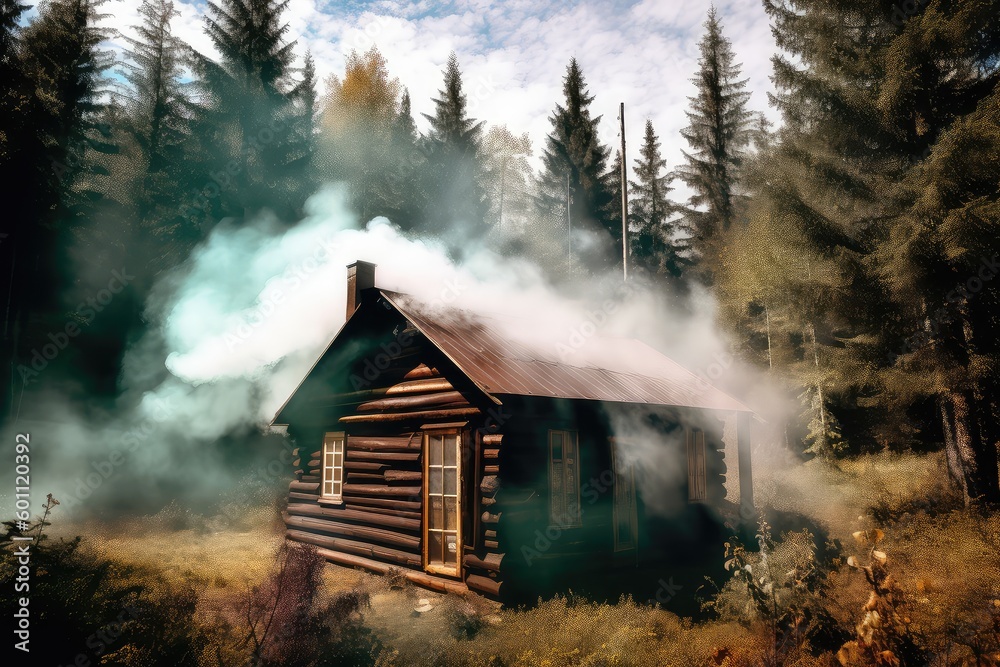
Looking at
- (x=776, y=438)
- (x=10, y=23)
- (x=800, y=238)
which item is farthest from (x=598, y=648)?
(x=10, y=23)

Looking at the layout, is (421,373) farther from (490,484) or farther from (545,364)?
(490,484)

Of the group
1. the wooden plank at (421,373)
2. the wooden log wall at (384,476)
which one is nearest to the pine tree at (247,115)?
the wooden log wall at (384,476)

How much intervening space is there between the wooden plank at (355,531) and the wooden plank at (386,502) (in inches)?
19.0

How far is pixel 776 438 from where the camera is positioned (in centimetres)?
2456

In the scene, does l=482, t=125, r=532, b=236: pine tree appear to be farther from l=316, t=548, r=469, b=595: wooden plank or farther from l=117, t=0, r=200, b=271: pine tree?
l=316, t=548, r=469, b=595: wooden plank

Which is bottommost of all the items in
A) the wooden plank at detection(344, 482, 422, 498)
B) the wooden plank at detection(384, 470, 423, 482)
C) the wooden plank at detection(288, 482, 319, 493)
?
the wooden plank at detection(288, 482, 319, 493)

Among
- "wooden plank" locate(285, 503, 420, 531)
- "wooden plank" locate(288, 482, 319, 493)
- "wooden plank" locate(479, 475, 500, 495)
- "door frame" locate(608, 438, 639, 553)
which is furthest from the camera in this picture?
"wooden plank" locate(288, 482, 319, 493)

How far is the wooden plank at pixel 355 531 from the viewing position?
10445 millimetres

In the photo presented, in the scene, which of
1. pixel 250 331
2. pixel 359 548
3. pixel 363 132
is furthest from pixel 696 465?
pixel 363 132

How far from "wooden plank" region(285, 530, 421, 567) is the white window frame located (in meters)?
0.90

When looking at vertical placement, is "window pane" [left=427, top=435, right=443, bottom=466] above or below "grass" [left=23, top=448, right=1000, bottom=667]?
above

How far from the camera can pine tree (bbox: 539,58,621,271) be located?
33469 millimetres

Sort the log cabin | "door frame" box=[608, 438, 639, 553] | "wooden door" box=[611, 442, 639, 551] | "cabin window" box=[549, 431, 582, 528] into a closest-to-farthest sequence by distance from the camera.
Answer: the log cabin → "cabin window" box=[549, 431, 582, 528] → "door frame" box=[608, 438, 639, 553] → "wooden door" box=[611, 442, 639, 551]

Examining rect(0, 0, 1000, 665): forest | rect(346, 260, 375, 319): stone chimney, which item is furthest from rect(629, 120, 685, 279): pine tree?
rect(346, 260, 375, 319): stone chimney
